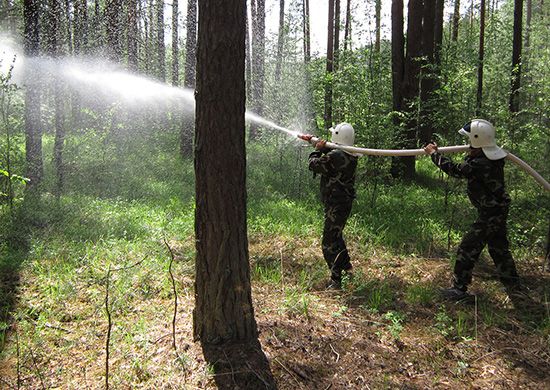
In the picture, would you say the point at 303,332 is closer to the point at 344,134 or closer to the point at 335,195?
the point at 335,195

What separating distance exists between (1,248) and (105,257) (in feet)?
5.05

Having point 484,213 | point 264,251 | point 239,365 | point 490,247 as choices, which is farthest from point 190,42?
point 239,365

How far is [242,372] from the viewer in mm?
3146

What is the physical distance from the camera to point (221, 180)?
127 inches

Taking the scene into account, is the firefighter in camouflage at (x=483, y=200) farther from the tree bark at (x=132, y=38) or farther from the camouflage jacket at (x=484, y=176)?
the tree bark at (x=132, y=38)

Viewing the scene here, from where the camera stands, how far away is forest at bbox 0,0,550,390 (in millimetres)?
3240

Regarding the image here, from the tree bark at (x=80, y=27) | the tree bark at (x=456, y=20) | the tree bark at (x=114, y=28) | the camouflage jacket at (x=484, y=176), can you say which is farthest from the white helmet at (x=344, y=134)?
the tree bark at (x=456, y=20)

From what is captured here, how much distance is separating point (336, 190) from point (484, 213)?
167 centimetres

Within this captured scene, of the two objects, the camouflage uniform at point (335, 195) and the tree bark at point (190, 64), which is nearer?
the camouflage uniform at point (335, 195)

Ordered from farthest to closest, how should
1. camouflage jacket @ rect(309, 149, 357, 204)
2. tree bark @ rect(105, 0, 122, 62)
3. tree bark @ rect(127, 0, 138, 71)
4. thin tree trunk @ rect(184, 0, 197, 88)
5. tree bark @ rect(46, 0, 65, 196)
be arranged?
1. tree bark @ rect(127, 0, 138, 71)
2. tree bark @ rect(105, 0, 122, 62)
3. thin tree trunk @ rect(184, 0, 197, 88)
4. tree bark @ rect(46, 0, 65, 196)
5. camouflage jacket @ rect(309, 149, 357, 204)

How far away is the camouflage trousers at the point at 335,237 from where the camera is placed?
5.11 meters

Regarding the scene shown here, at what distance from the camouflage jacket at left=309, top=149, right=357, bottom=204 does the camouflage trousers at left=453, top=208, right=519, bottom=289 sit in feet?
4.73

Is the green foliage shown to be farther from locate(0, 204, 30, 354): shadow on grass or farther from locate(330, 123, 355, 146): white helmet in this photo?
locate(0, 204, 30, 354): shadow on grass

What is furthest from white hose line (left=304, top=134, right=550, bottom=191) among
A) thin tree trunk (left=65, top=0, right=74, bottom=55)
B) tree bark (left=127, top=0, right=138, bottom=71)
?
tree bark (left=127, top=0, right=138, bottom=71)
